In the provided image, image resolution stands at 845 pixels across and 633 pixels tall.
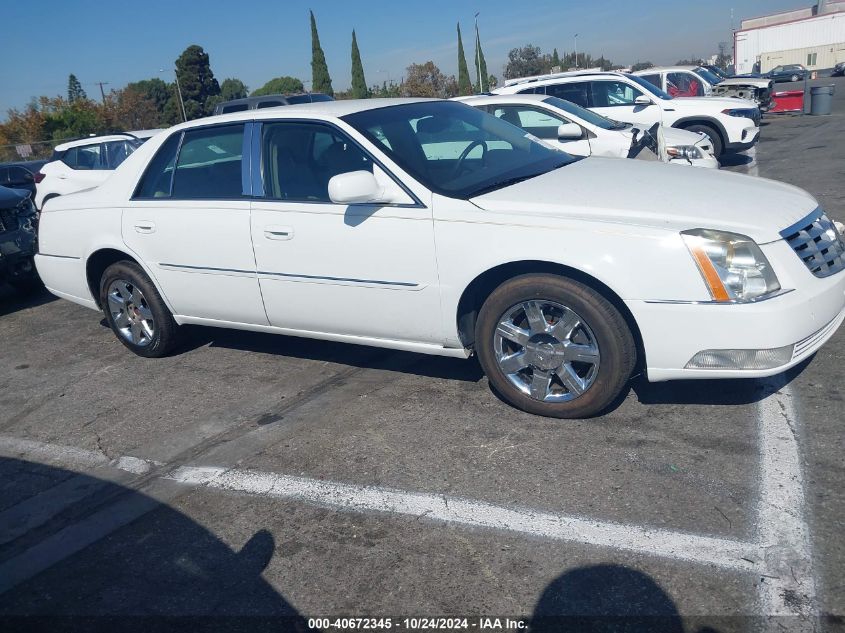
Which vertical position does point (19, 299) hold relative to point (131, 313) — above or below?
below

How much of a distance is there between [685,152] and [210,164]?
6.76 m

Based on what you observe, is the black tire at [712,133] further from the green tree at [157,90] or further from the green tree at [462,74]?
the green tree at [157,90]

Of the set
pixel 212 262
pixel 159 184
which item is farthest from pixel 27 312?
pixel 212 262

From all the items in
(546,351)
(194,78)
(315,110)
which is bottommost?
(546,351)

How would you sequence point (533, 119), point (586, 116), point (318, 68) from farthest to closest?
1. point (318, 68)
2. point (586, 116)
3. point (533, 119)

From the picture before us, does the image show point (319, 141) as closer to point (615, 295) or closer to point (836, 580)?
point (615, 295)

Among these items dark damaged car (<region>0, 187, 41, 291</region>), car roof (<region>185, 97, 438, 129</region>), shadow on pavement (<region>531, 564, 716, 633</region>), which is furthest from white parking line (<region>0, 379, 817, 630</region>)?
dark damaged car (<region>0, 187, 41, 291</region>)

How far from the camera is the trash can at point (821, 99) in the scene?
70.1 ft

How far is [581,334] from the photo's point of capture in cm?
379

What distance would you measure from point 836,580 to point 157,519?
2777mm

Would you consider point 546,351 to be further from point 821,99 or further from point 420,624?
point 821,99

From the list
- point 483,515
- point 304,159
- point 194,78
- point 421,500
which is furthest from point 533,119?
point 194,78

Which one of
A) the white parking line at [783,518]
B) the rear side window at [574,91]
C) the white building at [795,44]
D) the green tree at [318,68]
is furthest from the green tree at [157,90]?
the white parking line at [783,518]

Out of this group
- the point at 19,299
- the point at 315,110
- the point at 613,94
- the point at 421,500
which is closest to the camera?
the point at 421,500
